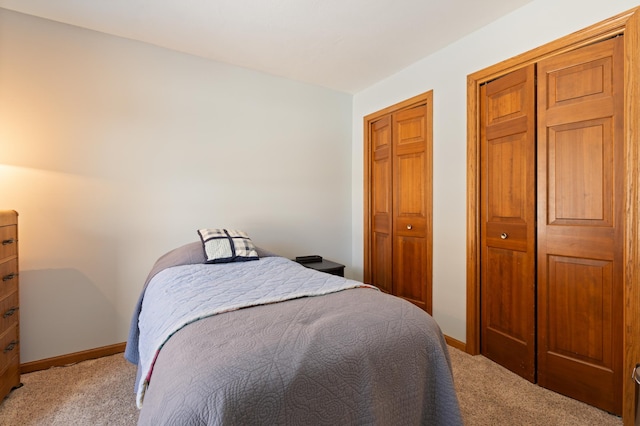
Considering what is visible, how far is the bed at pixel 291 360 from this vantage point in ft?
2.82

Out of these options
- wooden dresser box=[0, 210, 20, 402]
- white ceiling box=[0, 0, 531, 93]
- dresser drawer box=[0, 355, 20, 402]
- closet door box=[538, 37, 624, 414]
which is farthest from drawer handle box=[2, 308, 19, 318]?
closet door box=[538, 37, 624, 414]

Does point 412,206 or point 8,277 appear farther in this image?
point 412,206

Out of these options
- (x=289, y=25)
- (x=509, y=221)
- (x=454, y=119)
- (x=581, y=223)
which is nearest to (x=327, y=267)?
(x=509, y=221)

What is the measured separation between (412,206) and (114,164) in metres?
2.64

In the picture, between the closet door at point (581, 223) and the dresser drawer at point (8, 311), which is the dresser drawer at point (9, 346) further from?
Result: the closet door at point (581, 223)

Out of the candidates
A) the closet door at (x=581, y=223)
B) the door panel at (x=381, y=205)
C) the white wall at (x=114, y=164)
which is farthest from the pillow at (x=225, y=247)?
the closet door at (x=581, y=223)

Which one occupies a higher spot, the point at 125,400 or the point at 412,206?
the point at 412,206

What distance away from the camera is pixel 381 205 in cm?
343

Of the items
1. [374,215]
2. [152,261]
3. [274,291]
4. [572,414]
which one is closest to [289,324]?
[274,291]

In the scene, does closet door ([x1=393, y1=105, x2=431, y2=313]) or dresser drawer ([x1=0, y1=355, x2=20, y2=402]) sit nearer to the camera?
dresser drawer ([x1=0, y1=355, x2=20, y2=402])

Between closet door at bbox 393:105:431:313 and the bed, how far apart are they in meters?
1.52

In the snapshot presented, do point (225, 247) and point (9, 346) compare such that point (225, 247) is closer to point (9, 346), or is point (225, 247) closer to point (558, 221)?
point (9, 346)

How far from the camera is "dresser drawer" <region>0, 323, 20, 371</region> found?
69.9 inches

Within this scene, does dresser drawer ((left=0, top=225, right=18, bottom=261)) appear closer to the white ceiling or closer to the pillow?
the pillow
